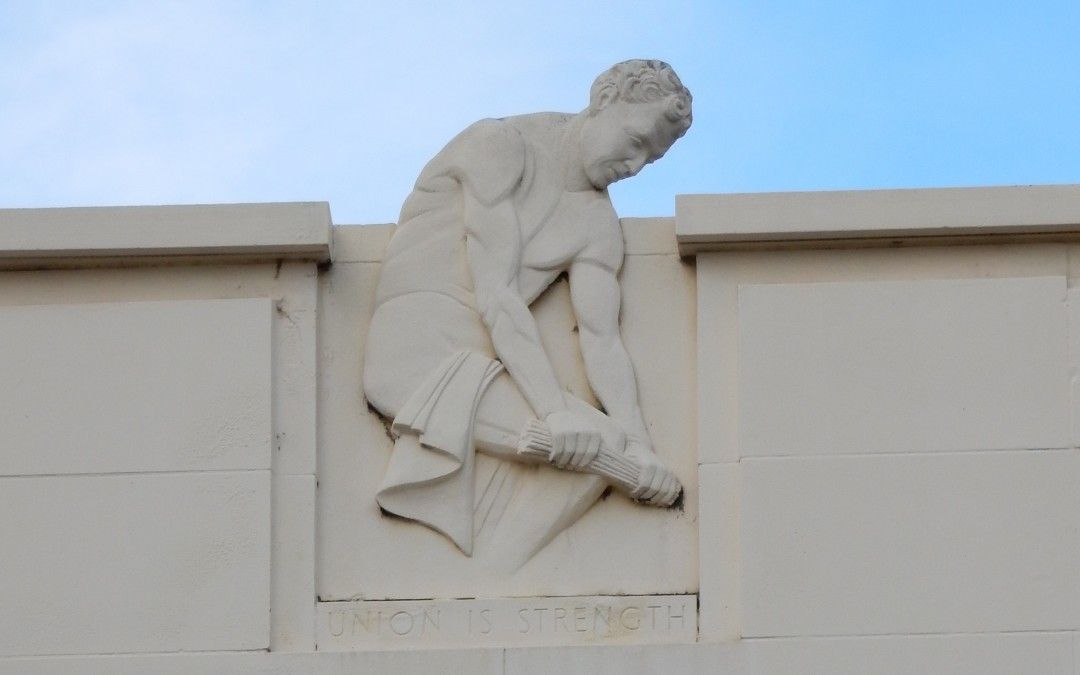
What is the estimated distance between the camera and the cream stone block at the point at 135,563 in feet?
38.0

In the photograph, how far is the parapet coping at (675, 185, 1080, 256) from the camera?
12.0 meters

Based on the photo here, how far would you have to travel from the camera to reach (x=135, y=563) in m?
11.7

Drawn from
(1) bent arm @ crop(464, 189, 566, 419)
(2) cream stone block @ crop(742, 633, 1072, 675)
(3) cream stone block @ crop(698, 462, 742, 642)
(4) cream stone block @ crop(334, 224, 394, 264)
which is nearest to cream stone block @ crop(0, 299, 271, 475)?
(4) cream stone block @ crop(334, 224, 394, 264)

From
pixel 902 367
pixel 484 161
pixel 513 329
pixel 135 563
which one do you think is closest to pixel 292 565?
pixel 135 563

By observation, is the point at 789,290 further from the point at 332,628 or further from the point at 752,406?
the point at 332,628

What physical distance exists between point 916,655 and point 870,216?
6.25 ft

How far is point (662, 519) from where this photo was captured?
Answer: 466 inches

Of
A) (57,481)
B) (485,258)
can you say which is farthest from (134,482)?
(485,258)

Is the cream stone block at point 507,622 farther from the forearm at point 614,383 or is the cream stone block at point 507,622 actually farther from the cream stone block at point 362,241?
the cream stone block at point 362,241

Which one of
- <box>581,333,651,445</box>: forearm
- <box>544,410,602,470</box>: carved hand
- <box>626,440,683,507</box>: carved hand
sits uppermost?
<box>581,333,651,445</box>: forearm

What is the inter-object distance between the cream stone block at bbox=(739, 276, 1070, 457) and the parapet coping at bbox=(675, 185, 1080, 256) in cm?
21

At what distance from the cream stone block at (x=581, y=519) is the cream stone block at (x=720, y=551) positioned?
0.08 metres

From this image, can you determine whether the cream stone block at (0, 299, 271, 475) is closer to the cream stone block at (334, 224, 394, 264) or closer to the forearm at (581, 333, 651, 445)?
the cream stone block at (334, 224, 394, 264)

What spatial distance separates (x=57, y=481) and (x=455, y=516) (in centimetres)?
170
